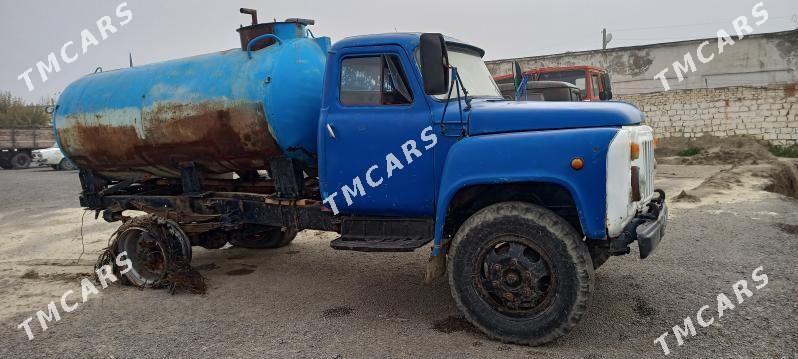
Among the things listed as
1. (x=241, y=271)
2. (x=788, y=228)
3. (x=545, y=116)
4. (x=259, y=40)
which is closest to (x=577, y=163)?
(x=545, y=116)

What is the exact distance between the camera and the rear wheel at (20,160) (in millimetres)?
28047

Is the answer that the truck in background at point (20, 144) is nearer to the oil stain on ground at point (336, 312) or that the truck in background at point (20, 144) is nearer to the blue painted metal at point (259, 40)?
the blue painted metal at point (259, 40)

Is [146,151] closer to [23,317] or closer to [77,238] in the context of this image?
[23,317]

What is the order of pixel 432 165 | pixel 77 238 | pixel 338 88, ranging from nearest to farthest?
pixel 432 165 < pixel 338 88 < pixel 77 238

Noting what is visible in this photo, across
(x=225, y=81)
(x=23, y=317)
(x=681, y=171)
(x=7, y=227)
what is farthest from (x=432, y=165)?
(x=681, y=171)

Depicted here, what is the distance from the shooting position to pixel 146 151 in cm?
572

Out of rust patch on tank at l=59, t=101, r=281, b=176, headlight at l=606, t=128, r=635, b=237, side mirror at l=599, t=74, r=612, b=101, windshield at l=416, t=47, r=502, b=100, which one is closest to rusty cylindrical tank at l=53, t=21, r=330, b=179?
rust patch on tank at l=59, t=101, r=281, b=176

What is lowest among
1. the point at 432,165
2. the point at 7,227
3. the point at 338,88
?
the point at 7,227

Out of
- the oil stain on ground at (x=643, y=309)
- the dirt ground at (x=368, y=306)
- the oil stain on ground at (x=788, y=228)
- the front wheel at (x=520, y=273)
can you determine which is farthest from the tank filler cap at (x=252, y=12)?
the oil stain on ground at (x=788, y=228)

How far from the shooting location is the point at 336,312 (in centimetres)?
469

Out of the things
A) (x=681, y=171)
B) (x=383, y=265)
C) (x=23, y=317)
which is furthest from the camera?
(x=681, y=171)

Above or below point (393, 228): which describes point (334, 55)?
above

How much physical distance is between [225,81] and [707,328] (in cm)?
440

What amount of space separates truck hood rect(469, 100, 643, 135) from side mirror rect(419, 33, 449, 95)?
1.23 ft
